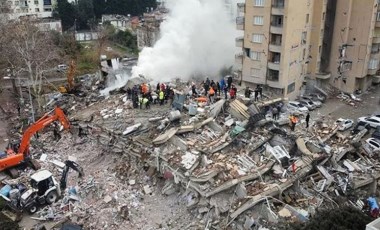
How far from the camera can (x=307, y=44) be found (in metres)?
34.7

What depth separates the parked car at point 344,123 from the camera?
2795cm

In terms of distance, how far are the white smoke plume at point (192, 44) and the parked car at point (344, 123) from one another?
13.6 metres

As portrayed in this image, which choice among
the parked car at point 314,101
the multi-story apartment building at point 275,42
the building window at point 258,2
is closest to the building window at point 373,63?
the multi-story apartment building at point 275,42

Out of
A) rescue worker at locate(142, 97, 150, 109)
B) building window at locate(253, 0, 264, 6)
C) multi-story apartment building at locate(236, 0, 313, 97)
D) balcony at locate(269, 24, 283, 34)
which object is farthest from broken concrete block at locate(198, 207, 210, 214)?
building window at locate(253, 0, 264, 6)

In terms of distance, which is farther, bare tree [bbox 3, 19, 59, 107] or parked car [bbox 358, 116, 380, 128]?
bare tree [bbox 3, 19, 59, 107]

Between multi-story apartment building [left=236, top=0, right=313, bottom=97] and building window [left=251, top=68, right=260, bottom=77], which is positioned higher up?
multi-story apartment building [left=236, top=0, right=313, bottom=97]

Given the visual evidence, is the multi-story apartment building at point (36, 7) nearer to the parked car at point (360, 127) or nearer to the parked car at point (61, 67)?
the parked car at point (61, 67)

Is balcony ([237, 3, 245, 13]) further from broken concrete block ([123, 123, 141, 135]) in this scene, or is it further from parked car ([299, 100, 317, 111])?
broken concrete block ([123, 123, 141, 135])

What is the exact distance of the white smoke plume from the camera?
3682 centimetres

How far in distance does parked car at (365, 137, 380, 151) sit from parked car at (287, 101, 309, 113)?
18.8ft

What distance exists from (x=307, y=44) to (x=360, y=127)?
9.78 meters

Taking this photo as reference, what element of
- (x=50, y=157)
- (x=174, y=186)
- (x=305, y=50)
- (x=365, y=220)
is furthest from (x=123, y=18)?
(x=365, y=220)

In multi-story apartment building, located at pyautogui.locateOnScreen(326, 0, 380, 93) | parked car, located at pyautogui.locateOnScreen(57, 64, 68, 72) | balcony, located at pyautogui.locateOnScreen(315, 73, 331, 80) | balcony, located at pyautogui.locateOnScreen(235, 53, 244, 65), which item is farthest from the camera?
parked car, located at pyautogui.locateOnScreen(57, 64, 68, 72)

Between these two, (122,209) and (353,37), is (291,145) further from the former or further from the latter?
(353,37)
